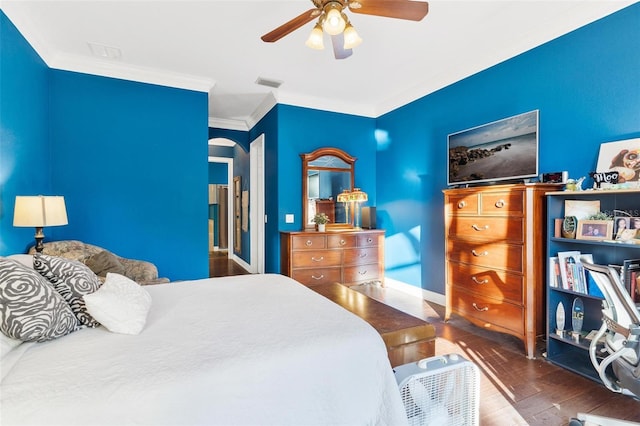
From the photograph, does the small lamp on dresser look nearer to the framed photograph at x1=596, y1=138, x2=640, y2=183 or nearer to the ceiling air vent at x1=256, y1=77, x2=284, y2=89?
the ceiling air vent at x1=256, y1=77, x2=284, y2=89

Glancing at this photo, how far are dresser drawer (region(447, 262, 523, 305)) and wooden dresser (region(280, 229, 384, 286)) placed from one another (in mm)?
1317

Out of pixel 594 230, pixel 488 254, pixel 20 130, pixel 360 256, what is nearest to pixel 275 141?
pixel 360 256

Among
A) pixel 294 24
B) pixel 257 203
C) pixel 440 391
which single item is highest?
pixel 294 24

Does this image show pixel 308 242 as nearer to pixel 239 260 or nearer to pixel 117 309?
pixel 117 309

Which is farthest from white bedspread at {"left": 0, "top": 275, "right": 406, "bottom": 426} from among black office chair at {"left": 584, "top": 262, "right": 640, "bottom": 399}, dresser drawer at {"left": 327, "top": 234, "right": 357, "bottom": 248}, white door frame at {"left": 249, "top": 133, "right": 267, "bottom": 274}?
white door frame at {"left": 249, "top": 133, "right": 267, "bottom": 274}

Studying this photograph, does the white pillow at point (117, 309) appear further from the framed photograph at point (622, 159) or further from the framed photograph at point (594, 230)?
the framed photograph at point (622, 159)

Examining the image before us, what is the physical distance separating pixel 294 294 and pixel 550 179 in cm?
225

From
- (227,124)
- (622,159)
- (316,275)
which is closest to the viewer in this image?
(622,159)

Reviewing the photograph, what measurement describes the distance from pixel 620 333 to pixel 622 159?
1.30 m

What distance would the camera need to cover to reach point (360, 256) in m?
4.12

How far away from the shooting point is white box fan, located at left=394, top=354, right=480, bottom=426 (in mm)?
1249

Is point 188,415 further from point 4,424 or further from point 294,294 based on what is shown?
point 294,294

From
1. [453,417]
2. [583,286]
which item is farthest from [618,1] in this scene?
[453,417]

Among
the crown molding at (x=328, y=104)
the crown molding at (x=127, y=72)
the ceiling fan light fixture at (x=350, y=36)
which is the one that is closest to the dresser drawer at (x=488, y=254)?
the ceiling fan light fixture at (x=350, y=36)
